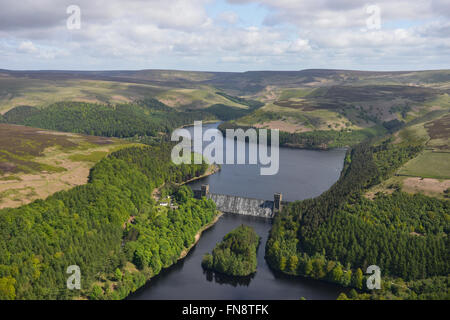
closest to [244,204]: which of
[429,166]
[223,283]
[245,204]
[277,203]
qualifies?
[245,204]

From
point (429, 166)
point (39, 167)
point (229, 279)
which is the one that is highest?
point (429, 166)

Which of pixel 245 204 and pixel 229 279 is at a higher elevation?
pixel 245 204

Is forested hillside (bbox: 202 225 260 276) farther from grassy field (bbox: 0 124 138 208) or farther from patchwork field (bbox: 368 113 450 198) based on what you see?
grassy field (bbox: 0 124 138 208)

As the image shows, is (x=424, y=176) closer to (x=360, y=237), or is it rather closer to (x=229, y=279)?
A: (x=360, y=237)

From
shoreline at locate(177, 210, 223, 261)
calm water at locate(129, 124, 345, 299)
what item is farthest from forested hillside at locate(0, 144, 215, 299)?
calm water at locate(129, 124, 345, 299)
